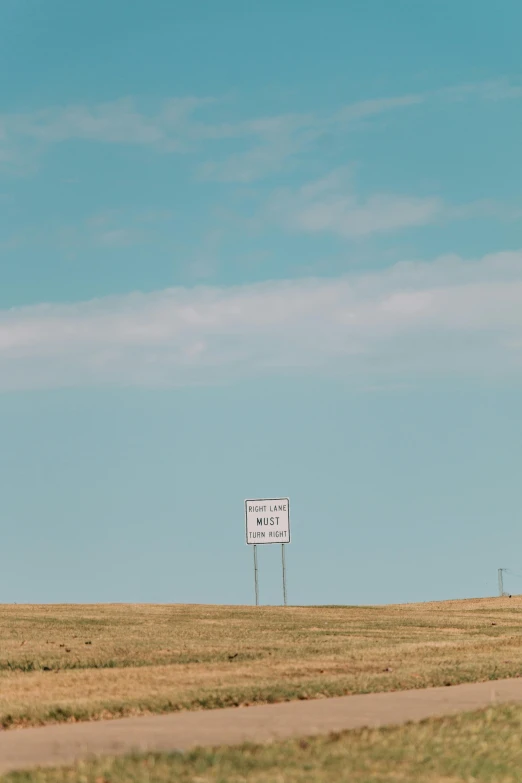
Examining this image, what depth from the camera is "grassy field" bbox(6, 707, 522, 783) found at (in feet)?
26.2

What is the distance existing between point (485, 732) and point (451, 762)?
4.88ft

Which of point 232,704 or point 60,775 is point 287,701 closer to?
point 232,704

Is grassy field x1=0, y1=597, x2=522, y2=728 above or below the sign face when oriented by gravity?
below

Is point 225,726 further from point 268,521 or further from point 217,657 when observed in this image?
point 268,521

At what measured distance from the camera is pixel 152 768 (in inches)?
323

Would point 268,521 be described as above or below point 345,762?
above

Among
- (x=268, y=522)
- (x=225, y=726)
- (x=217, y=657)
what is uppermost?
(x=268, y=522)

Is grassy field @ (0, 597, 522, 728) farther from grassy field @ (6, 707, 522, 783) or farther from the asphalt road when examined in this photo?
grassy field @ (6, 707, 522, 783)

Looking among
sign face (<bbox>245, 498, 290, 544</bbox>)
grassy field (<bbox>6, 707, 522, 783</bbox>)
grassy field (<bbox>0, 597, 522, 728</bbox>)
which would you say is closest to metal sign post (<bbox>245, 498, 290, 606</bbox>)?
sign face (<bbox>245, 498, 290, 544</bbox>)

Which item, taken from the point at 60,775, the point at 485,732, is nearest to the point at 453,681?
the point at 485,732

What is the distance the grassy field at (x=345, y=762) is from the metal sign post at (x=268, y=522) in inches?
1574

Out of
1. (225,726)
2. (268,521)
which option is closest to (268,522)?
(268,521)

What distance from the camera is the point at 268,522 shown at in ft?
166

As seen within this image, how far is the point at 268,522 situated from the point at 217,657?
3194 cm
